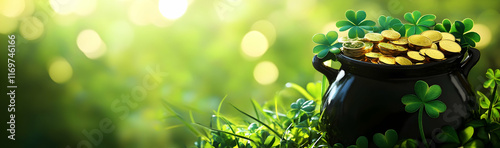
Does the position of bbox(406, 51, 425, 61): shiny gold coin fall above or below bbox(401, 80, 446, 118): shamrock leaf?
above

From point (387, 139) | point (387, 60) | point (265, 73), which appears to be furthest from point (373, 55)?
point (265, 73)

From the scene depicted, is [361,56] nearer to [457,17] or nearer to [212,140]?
[212,140]

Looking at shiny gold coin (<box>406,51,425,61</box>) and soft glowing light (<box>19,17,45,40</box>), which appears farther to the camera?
soft glowing light (<box>19,17,45,40</box>)

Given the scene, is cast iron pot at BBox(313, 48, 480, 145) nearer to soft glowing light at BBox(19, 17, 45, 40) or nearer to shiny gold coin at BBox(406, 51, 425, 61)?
shiny gold coin at BBox(406, 51, 425, 61)

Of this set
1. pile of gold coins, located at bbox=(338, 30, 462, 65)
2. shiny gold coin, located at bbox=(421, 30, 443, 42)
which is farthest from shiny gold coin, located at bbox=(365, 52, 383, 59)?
shiny gold coin, located at bbox=(421, 30, 443, 42)

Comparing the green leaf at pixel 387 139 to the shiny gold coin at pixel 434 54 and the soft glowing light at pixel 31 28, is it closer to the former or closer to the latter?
the shiny gold coin at pixel 434 54

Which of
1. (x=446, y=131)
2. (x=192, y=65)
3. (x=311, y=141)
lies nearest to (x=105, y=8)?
(x=192, y=65)

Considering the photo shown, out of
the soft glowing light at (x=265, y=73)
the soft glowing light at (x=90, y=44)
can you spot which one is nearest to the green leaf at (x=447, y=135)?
the soft glowing light at (x=265, y=73)
